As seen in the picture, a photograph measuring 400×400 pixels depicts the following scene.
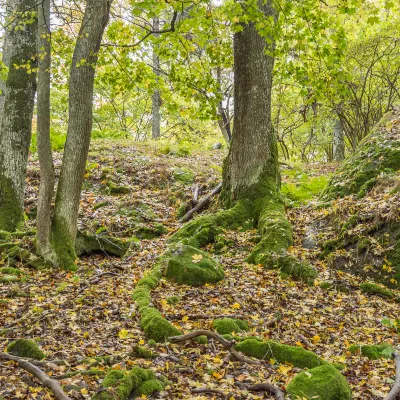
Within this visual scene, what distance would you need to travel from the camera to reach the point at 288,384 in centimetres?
378

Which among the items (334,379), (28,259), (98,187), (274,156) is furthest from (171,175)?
(334,379)

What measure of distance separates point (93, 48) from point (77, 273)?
3582mm

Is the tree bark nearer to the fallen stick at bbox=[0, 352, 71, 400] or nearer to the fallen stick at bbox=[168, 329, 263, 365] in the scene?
the fallen stick at bbox=[168, 329, 263, 365]

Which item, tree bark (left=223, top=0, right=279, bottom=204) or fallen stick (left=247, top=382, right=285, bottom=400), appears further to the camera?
tree bark (left=223, top=0, right=279, bottom=204)

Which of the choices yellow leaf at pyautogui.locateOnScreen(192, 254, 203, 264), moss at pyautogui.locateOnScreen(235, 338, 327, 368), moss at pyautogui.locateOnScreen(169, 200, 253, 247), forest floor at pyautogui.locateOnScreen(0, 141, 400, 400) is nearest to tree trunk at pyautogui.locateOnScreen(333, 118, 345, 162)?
forest floor at pyautogui.locateOnScreen(0, 141, 400, 400)

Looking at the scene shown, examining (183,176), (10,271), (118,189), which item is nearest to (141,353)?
(10,271)

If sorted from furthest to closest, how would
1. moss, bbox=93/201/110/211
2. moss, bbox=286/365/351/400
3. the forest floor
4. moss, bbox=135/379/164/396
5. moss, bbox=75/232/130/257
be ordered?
moss, bbox=93/201/110/211
moss, bbox=75/232/130/257
the forest floor
moss, bbox=286/365/351/400
moss, bbox=135/379/164/396

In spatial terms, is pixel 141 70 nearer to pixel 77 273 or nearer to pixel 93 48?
pixel 93 48

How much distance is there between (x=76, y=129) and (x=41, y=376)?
4.19 m

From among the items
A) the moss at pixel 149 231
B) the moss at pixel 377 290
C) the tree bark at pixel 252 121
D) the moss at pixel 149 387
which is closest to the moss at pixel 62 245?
the moss at pixel 149 231

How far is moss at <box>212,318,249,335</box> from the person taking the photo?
487 centimetres

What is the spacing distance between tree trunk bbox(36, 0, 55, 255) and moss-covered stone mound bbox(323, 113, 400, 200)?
18.3 ft

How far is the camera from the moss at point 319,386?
3.59 metres

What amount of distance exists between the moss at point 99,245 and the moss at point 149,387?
14.8 feet
